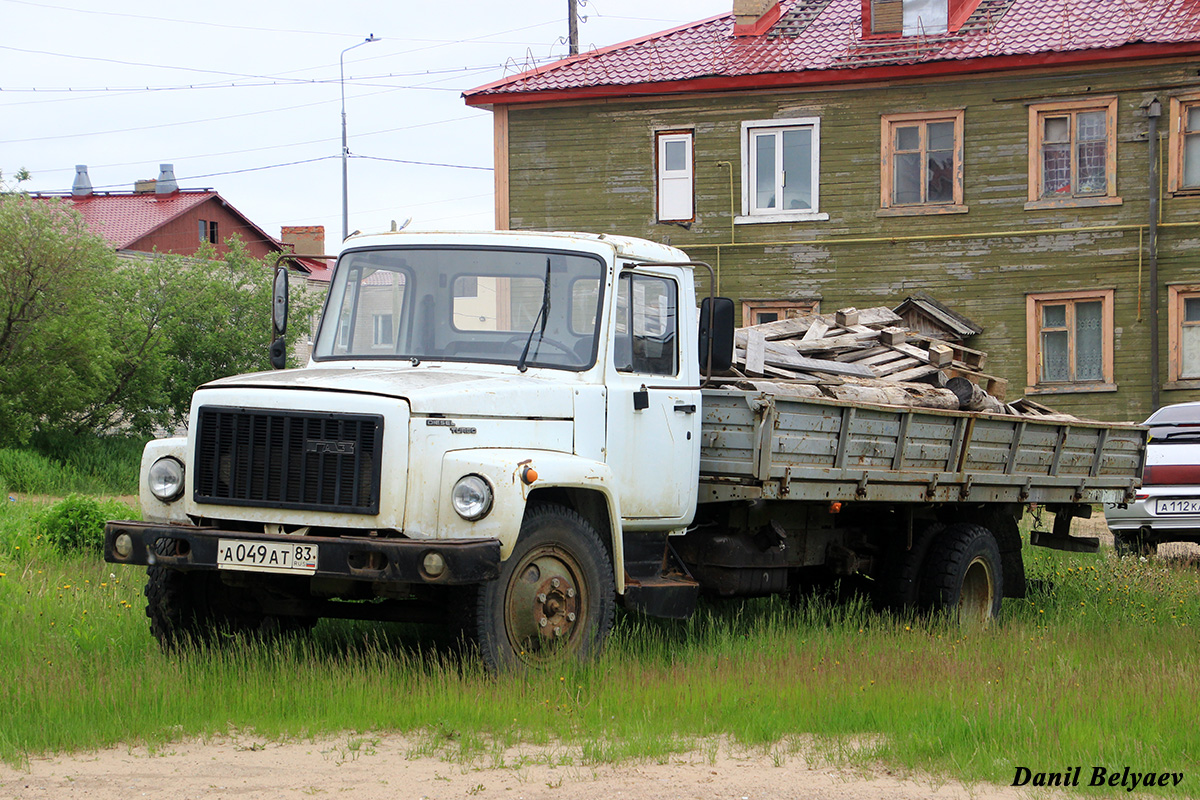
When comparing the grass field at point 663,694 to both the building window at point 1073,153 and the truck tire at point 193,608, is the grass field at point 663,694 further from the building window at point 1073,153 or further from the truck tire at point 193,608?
the building window at point 1073,153

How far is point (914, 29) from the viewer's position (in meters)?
23.8

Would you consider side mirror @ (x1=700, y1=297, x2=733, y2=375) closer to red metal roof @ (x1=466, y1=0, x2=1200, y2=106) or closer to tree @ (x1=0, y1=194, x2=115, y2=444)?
tree @ (x1=0, y1=194, x2=115, y2=444)

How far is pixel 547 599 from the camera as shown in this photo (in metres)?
6.85

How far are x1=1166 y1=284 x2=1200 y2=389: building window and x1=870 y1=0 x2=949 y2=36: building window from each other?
613 cm

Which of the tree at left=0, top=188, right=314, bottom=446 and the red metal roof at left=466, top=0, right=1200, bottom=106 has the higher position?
the red metal roof at left=466, top=0, right=1200, bottom=106

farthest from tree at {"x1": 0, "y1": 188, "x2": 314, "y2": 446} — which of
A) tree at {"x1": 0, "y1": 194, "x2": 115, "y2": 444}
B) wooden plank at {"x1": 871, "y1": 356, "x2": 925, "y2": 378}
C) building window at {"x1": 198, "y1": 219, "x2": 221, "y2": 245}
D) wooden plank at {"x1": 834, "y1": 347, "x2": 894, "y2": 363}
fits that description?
building window at {"x1": 198, "y1": 219, "x2": 221, "y2": 245}

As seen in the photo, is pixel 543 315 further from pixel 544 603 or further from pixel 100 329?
pixel 100 329

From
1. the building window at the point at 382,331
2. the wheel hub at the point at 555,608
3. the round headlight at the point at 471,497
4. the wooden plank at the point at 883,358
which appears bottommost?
the wheel hub at the point at 555,608

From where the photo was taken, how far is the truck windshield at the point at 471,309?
290 inches

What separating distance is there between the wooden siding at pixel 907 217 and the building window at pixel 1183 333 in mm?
139

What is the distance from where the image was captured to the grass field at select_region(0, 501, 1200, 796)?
5.77 metres

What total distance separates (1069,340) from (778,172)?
5.76 meters

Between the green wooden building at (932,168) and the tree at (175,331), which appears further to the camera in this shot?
the tree at (175,331)

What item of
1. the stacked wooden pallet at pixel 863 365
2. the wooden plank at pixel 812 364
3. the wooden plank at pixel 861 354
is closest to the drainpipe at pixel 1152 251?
the stacked wooden pallet at pixel 863 365
